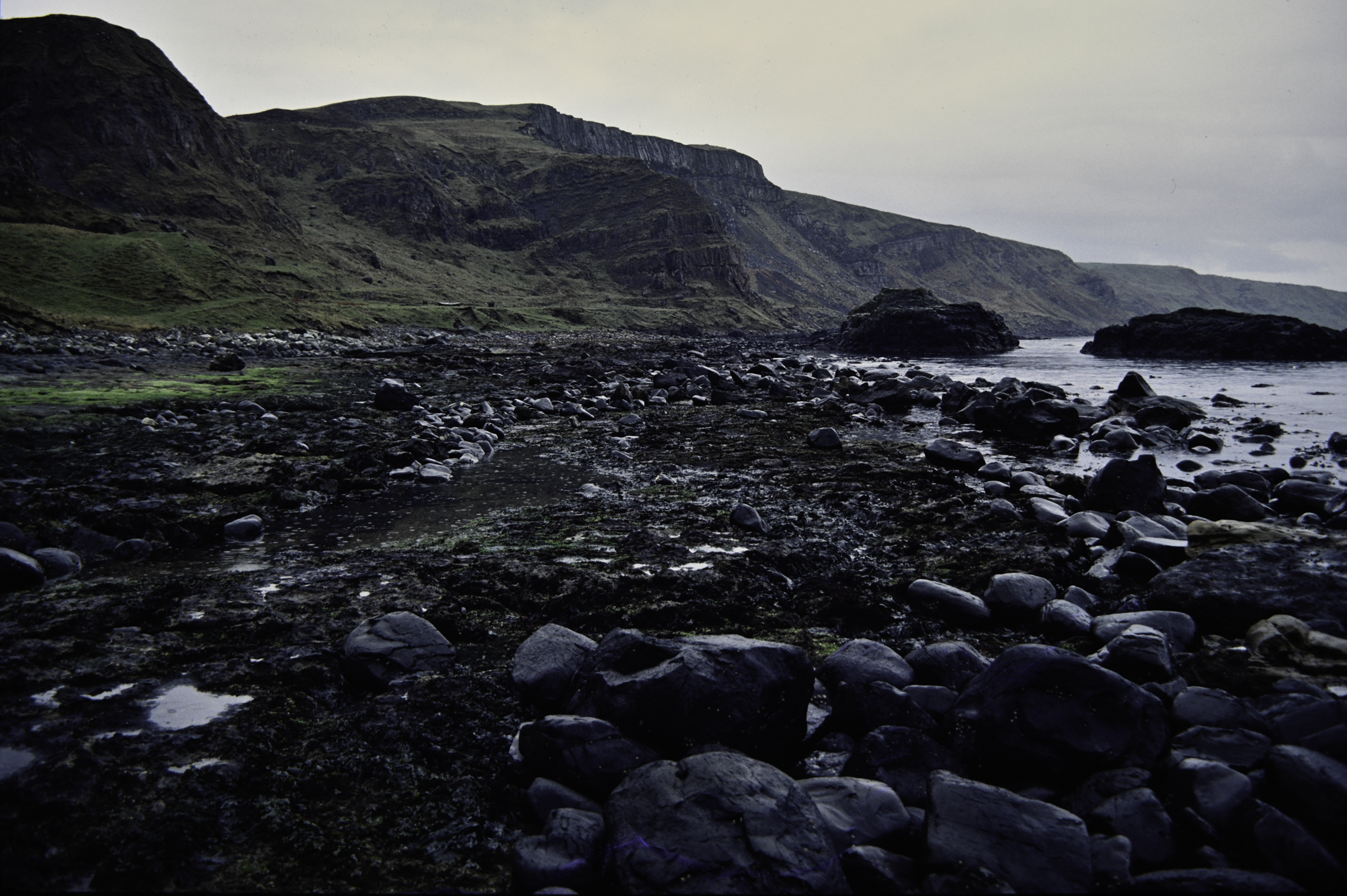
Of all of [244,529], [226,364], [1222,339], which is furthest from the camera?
[1222,339]

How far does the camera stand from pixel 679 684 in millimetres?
3104

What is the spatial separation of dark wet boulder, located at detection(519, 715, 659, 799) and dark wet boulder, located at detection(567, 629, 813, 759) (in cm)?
9

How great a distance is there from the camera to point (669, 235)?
115m

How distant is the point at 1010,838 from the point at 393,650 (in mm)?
3392

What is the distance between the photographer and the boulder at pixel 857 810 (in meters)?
2.51

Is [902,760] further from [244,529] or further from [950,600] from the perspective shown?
[244,529]

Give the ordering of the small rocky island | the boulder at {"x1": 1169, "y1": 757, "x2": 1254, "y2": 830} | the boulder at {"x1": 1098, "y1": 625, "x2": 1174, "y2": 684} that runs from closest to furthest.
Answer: the boulder at {"x1": 1169, "y1": 757, "x2": 1254, "y2": 830}
the boulder at {"x1": 1098, "y1": 625, "x2": 1174, "y2": 684}
the small rocky island

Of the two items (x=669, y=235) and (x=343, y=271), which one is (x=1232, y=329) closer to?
(x=343, y=271)

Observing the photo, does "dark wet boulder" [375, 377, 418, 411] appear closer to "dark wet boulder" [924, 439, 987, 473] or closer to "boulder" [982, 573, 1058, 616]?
"dark wet boulder" [924, 439, 987, 473]

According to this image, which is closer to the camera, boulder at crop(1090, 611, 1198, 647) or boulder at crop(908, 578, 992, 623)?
boulder at crop(1090, 611, 1198, 647)

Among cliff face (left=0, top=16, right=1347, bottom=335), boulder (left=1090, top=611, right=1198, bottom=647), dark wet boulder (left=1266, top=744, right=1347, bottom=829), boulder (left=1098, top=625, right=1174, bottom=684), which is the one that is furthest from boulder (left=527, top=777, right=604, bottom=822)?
cliff face (left=0, top=16, right=1347, bottom=335)

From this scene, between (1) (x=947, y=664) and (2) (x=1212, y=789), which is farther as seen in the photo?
(1) (x=947, y=664)

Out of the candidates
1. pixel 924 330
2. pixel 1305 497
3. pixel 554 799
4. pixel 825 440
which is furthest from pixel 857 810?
pixel 924 330

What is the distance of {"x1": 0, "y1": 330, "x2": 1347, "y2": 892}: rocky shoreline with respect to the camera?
241 centimetres
